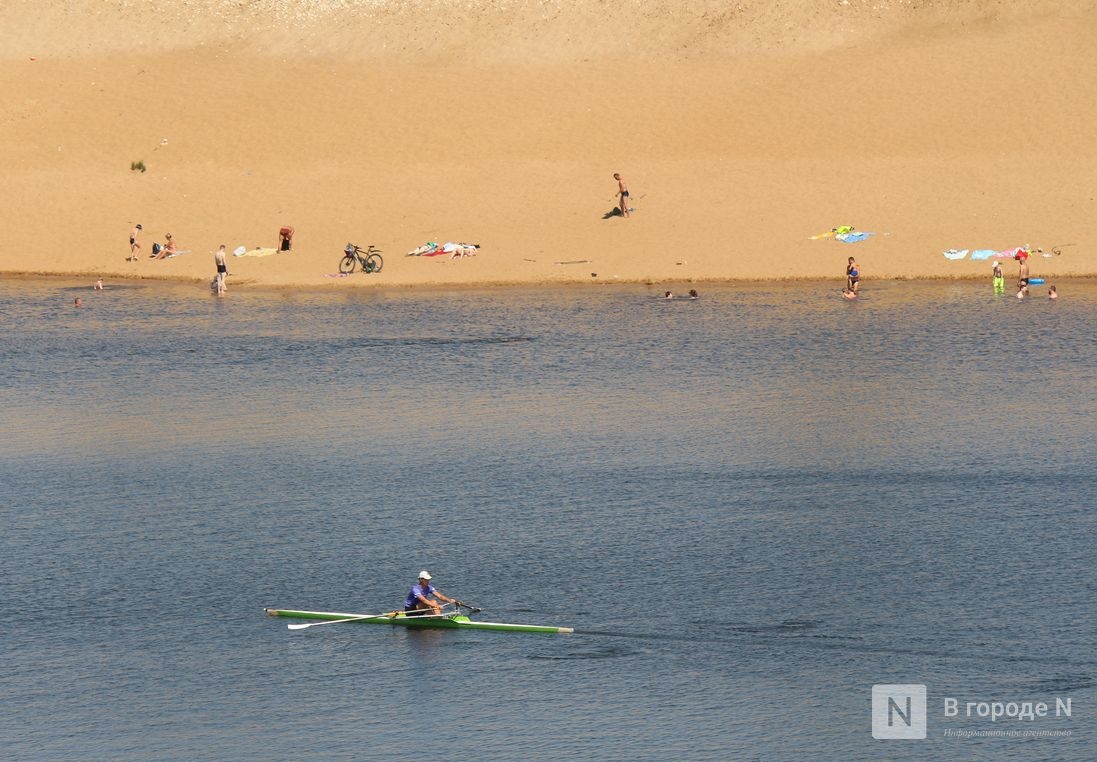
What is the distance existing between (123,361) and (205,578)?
24.4 metres

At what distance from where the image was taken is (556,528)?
122 feet

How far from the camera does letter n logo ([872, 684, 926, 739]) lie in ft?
89.0

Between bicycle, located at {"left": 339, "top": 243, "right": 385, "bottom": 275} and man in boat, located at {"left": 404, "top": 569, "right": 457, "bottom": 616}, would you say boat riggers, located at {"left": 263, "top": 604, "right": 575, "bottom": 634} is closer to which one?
man in boat, located at {"left": 404, "top": 569, "right": 457, "bottom": 616}

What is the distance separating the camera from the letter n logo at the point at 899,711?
27125mm

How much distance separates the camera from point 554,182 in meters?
79.4

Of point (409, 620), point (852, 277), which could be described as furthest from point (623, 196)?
point (409, 620)

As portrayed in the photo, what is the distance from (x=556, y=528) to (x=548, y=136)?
165ft

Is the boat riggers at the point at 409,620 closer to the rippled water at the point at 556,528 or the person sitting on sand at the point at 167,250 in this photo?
the rippled water at the point at 556,528

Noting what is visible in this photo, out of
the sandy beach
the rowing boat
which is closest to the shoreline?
the sandy beach

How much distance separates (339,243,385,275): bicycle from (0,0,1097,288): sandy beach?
49 centimetres

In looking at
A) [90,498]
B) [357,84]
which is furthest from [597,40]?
[90,498]

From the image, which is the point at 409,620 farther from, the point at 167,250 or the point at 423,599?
the point at 167,250

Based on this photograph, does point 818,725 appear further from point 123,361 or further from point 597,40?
point 597,40

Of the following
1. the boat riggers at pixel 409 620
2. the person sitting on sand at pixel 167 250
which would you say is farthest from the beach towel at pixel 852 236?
the boat riggers at pixel 409 620
